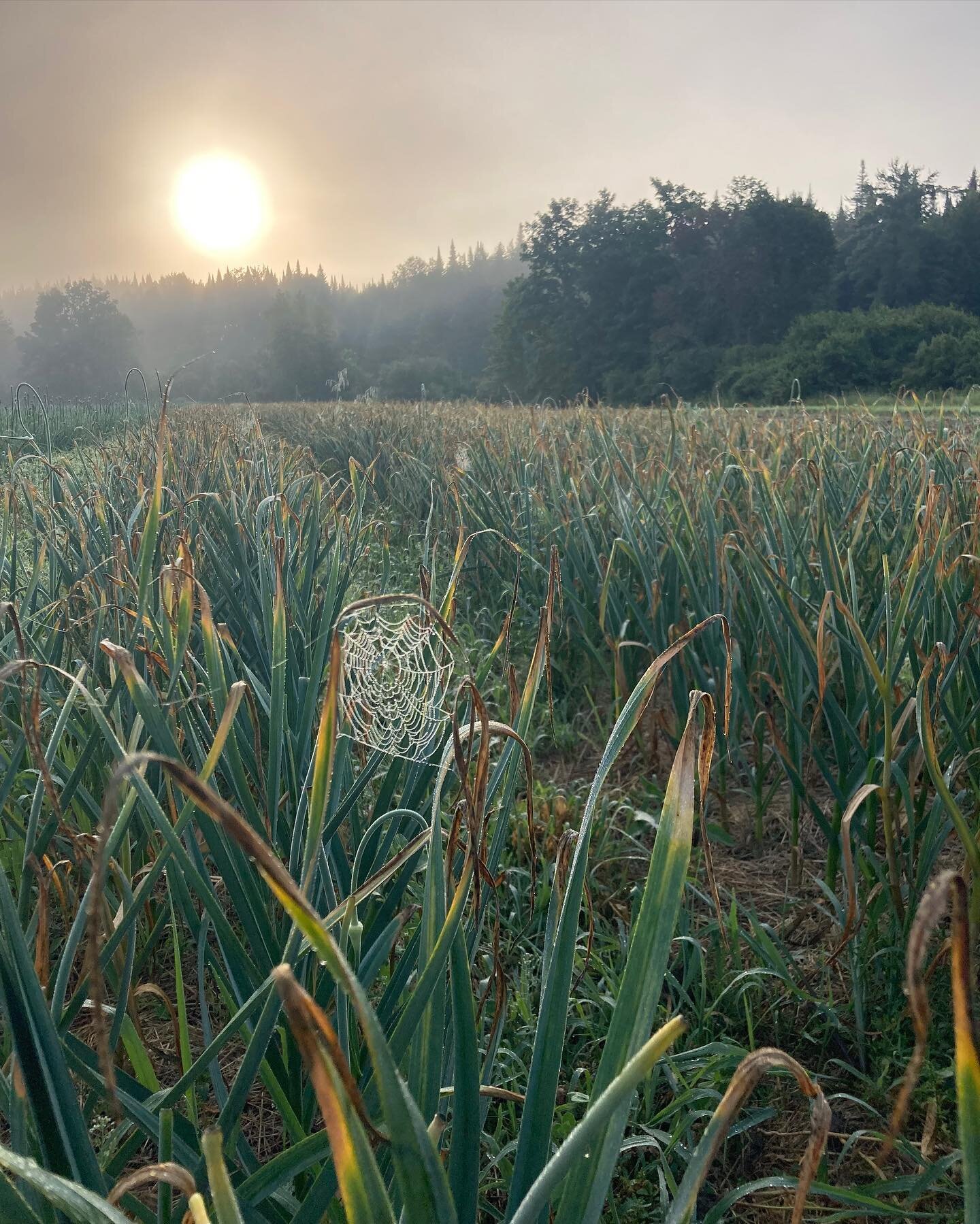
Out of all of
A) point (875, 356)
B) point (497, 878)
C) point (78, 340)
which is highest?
point (78, 340)

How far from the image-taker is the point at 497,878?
4.41ft

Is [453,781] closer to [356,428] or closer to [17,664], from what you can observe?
[17,664]

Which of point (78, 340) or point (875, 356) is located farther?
point (78, 340)

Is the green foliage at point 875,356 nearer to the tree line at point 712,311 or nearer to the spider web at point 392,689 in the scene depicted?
the tree line at point 712,311

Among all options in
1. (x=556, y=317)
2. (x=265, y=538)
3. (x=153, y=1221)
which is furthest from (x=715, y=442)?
(x=556, y=317)

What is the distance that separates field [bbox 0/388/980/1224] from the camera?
619mm

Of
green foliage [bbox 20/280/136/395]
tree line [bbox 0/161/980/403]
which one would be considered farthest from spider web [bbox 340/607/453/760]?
green foliage [bbox 20/280/136/395]

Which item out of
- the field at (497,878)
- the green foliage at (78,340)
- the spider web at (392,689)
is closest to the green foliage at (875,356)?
the field at (497,878)

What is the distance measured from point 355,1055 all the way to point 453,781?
0.45m

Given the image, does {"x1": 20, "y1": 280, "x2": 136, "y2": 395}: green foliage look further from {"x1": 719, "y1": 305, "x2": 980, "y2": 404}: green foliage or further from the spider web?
the spider web

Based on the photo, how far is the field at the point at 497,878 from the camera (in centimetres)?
62

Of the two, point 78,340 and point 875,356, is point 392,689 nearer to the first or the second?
point 875,356

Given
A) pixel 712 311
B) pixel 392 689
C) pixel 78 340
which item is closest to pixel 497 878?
pixel 392 689

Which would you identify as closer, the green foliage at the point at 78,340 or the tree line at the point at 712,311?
the tree line at the point at 712,311
